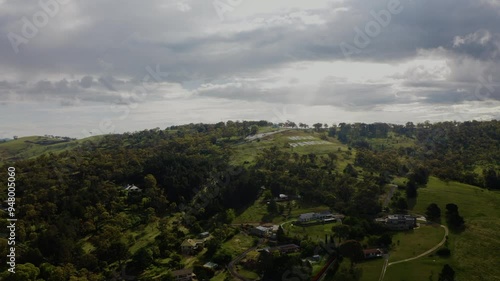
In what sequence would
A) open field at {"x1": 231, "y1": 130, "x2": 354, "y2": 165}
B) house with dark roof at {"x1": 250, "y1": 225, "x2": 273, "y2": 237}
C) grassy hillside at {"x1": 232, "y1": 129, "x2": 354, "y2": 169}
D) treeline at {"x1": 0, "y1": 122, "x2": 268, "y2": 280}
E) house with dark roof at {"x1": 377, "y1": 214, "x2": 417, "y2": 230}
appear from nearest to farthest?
1. treeline at {"x1": 0, "y1": 122, "x2": 268, "y2": 280}
2. house with dark roof at {"x1": 377, "y1": 214, "x2": 417, "y2": 230}
3. house with dark roof at {"x1": 250, "y1": 225, "x2": 273, "y2": 237}
4. grassy hillside at {"x1": 232, "y1": 129, "x2": 354, "y2": 169}
5. open field at {"x1": 231, "y1": 130, "x2": 354, "y2": 165}

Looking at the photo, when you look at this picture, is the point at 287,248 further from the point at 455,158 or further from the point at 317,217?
the point at 455,158

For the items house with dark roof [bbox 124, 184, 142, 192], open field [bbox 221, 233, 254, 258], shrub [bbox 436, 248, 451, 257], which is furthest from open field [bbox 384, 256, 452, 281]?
house with dark roof [bbox 124, 184, 142, 192]

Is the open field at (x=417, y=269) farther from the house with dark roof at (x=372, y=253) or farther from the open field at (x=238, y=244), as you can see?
the open field at (x=238, y=244)

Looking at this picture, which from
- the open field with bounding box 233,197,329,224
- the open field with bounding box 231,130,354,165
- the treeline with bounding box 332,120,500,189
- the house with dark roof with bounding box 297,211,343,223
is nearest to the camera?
the house with dark roof with bounding box 297,211,343,223

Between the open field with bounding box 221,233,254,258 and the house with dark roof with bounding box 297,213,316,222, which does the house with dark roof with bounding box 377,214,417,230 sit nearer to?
the house with dark roof with bounding box 297,213,316,222

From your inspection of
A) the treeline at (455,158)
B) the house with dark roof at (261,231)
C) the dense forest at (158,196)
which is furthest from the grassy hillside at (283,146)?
the house with dark roof at (261,231)

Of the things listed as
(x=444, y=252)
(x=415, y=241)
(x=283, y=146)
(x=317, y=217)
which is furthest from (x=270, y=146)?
(x=444, y=252)
